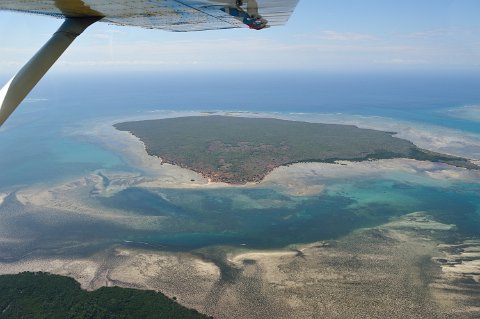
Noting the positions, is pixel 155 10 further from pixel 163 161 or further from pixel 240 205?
pixel 163 161

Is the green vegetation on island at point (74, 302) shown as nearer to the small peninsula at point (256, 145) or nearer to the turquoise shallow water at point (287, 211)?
the turquoise shallow water at point (287, 211)

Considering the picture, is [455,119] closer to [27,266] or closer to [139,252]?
[139,252]

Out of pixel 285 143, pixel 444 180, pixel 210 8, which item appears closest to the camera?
pixel 210 8

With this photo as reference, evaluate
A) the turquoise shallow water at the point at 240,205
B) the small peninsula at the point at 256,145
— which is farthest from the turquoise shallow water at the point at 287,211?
the small peninsula at the point at 256,145

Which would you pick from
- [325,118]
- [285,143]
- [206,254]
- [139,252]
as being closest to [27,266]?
[139,252]

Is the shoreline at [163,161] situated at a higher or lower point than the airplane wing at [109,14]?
lower
